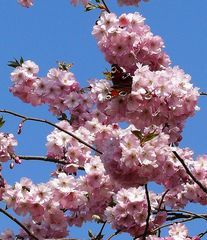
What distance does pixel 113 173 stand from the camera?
566cm

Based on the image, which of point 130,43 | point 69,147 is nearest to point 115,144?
point 130,43

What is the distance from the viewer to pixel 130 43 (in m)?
6.23

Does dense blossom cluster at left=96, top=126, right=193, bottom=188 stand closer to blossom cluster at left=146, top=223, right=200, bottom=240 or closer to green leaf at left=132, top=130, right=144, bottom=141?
green leaf at left=132, top=130, right=144, bottom=141

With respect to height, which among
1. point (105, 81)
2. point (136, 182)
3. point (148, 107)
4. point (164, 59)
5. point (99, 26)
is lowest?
point (136, 182)

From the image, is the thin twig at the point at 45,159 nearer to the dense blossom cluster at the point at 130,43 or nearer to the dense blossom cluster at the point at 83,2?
the dense blossom cluster at the point at 83,2

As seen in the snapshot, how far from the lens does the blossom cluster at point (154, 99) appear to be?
549 cm

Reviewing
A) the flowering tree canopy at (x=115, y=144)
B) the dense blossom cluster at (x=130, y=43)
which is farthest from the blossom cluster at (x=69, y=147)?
the dense blossom cluster at (x=130, y=43)

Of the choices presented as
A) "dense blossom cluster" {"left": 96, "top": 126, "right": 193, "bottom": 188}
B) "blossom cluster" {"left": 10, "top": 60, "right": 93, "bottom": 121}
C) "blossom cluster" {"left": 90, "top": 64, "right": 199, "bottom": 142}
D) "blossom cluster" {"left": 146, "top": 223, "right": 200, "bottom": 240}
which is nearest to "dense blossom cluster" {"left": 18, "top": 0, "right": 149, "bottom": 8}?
"blossom cluster" {"left": 10, "top": 60, "right": 93, "bottom": 121}

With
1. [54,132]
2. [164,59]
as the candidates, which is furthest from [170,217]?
[164,59]

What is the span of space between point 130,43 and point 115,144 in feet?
3.58

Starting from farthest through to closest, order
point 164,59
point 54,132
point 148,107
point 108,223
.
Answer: point 54,132, point 108,223, point 164,59, point 148,107

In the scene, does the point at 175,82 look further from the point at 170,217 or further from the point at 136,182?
the point at 170,217

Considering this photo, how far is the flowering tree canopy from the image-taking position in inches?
219

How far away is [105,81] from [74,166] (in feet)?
8.42
